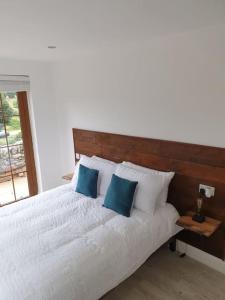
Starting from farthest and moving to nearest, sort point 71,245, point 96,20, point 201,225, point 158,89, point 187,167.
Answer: point 158,89 < point 187,167 < point 201,225 < point 71,245 < point 96,20

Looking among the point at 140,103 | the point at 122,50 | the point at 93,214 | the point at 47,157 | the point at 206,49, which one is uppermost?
the point at 122,50

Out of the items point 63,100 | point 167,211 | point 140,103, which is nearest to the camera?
point 167,211

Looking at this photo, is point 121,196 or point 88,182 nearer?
point 121,196

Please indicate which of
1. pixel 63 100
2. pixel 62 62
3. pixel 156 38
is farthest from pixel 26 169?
pixel 156 38

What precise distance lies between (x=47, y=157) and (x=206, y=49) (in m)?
2.71

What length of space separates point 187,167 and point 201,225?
56cm

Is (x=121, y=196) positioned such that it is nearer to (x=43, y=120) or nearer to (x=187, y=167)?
(x=187, y=167)

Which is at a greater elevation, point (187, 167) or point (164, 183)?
point (187, 167)

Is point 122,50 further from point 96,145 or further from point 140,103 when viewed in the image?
point 96,145

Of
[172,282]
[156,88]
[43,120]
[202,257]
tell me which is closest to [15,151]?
[43,120]

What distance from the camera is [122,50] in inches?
108

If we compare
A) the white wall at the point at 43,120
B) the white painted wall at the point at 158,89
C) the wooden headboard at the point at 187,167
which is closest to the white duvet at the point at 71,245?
the wooden headboard at the point at 187,167

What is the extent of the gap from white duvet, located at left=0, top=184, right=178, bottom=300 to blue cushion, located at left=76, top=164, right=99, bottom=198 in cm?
9

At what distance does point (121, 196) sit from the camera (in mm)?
2430
